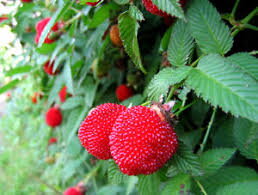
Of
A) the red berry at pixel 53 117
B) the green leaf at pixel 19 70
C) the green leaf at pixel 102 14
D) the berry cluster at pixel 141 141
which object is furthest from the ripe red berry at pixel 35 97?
the berry cluster at pixel 141 141

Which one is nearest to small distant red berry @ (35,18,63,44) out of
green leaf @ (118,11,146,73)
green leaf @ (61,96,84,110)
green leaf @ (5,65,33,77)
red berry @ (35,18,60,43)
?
red berry @ (35,18,60,43)

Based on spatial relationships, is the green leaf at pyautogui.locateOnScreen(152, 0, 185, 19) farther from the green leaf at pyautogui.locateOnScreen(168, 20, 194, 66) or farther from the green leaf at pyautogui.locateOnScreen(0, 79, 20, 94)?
the green leaf at pyautogui.locateOnScreen(0, 79, 20, 94)

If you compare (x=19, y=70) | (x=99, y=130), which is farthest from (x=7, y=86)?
(x=99, y=130)

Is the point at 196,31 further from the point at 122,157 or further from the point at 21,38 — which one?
the point at 21,38

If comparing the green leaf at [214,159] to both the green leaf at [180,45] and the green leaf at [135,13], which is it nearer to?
the green leaf at [180,45]

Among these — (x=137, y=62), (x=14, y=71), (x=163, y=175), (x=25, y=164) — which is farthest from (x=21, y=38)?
(x=25, y=164)

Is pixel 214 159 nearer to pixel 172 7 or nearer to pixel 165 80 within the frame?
pixel 165 80
